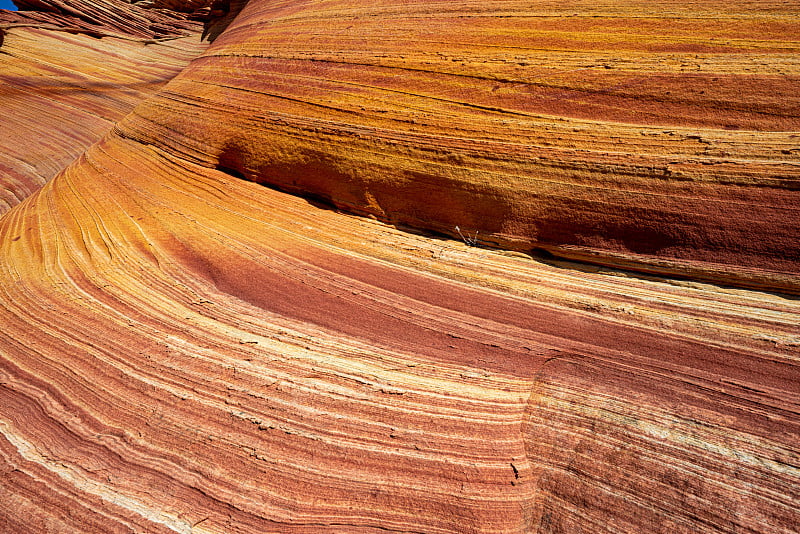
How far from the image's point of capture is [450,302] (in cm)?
286

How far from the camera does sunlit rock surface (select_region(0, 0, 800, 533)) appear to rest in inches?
78.7

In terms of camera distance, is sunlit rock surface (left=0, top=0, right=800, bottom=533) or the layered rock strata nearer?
sunlit rock surface (left=0, top=0, right=800, bottom=533)

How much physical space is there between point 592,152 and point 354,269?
1778 millimetres

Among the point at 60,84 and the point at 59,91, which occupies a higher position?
the point at 60,84

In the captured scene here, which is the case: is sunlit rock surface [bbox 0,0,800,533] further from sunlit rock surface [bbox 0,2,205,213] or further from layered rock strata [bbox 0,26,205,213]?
sunlit rock surface [bbox 0,2,205,213]

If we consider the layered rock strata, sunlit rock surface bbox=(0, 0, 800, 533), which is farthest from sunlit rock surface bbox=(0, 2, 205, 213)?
sunlit rock surface bbox=(0, 0, 800, 533)

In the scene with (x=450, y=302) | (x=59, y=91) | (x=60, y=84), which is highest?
(x=60, y=84)

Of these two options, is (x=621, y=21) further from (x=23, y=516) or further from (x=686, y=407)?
(x=23, y=516)

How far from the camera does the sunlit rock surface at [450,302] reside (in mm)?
1998

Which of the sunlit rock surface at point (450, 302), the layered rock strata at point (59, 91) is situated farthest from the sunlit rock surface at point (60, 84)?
the sunlit rock surface at point (450, 302)

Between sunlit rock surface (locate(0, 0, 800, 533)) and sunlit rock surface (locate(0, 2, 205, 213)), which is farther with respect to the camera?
sunlit rock surface (locate(0, 2, 205, 213))

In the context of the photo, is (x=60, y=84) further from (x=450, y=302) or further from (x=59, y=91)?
(x=450, y=302)

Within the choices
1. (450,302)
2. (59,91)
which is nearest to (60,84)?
(59,91)

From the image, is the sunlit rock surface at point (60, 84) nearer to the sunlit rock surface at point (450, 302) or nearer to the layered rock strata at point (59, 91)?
the layered rock strata at point (59, 91)
